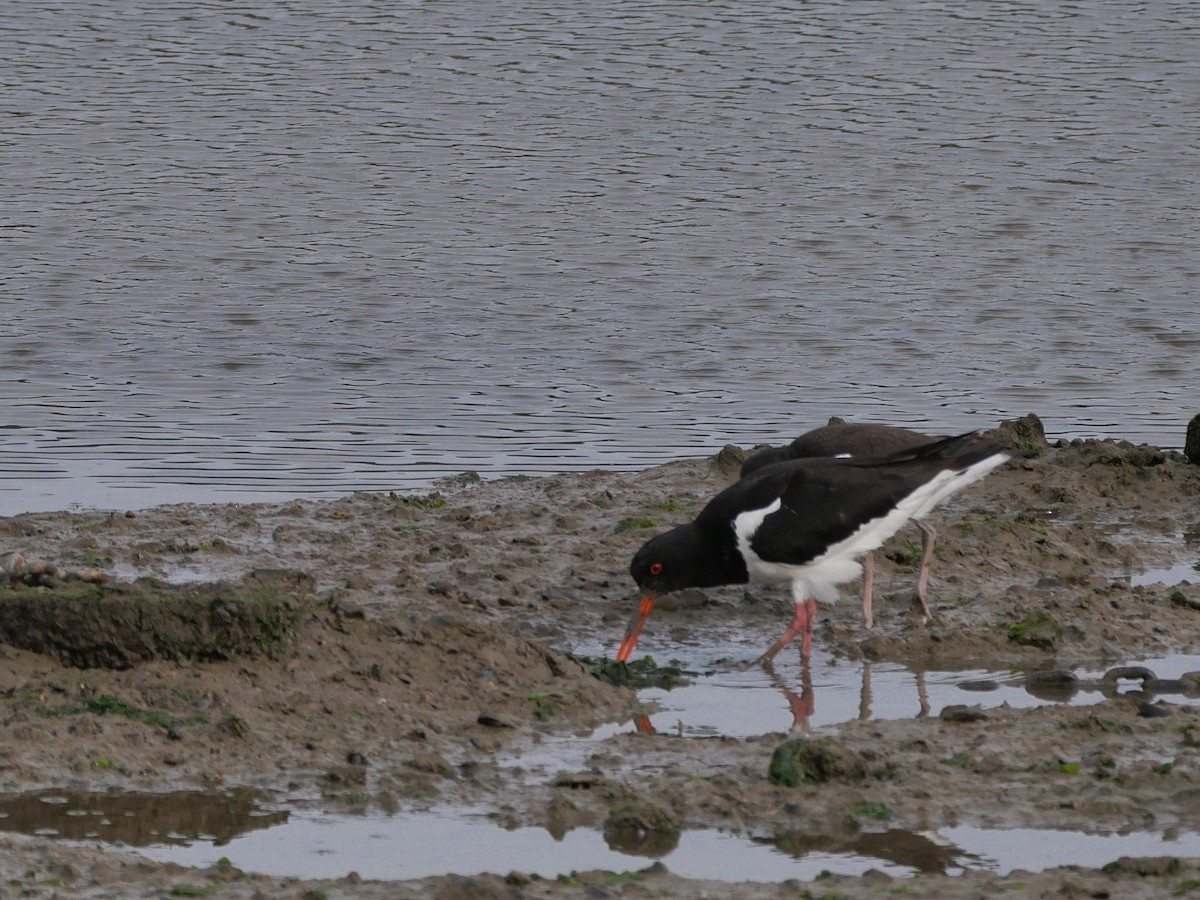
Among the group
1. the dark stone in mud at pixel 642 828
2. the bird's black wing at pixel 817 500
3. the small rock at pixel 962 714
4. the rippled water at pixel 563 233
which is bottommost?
the rippled water at pixel 563 233

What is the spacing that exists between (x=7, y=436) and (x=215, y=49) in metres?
13.1

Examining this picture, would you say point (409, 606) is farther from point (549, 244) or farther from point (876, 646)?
point (549, 244)

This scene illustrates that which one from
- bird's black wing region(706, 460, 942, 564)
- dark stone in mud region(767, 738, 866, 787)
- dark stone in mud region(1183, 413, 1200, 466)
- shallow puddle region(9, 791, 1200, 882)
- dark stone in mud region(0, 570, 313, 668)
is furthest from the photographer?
dark stone in mud region(1183, 413, 1200, 466)

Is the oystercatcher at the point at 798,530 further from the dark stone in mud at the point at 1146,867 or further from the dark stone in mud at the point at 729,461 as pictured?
the dark stone in mud at the point at 1146,867

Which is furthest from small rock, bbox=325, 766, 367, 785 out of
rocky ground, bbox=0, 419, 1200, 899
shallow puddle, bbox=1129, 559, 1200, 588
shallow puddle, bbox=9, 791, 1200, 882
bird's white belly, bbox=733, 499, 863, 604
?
shallow puddle, bbox=1129, 559, 1200, 588

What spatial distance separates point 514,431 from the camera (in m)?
12.7

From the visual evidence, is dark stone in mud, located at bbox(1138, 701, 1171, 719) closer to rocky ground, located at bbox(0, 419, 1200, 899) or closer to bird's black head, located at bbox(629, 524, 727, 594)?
rocky ground, located at bbox(0, 419, 1200, 899)

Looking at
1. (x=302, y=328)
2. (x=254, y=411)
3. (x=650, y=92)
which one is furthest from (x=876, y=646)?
(x=650, y=92)

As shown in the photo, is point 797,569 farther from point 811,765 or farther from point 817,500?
point 811,765

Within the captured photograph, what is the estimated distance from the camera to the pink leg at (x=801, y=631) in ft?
27.9

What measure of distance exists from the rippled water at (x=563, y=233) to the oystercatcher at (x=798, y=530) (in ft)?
10.3

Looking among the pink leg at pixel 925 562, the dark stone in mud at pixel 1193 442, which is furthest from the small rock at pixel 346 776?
the dark stone in mud at pixel 1193 442

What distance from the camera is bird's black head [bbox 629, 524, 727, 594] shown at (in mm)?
8656

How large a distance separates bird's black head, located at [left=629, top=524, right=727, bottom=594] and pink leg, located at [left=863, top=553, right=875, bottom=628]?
773 millimetres
